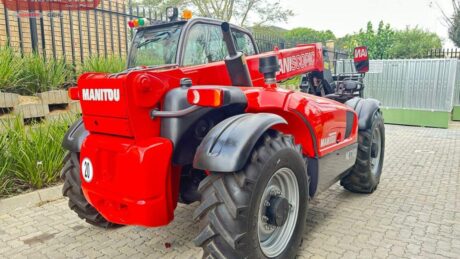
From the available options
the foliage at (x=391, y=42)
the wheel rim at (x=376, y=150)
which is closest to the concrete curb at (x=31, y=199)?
the wheel rim at (x=376, y=150)

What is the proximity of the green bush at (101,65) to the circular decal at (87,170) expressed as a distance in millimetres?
4170

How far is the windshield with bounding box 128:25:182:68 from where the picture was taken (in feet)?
11.5

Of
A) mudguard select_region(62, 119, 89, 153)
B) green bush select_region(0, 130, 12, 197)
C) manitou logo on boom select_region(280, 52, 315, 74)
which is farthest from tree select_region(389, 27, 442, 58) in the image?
mudguard select_region(62, 119, 89, 153)

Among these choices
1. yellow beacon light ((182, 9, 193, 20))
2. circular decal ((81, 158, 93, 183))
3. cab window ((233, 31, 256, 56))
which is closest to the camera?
circular decal ((81, 158, 93, 183))

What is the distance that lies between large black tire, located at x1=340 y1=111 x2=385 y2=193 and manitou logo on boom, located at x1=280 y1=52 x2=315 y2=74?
1.06 m

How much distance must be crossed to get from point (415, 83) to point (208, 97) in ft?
34.7

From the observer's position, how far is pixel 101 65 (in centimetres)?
658

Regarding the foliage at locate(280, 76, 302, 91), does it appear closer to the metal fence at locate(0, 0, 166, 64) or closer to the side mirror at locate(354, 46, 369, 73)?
the side mirror at locate(354, 46, 369, 73)

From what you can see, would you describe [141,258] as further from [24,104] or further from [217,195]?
[24,104]

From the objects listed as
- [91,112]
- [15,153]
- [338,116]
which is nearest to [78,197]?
[91,112]

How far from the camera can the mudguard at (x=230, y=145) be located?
2.28 meters

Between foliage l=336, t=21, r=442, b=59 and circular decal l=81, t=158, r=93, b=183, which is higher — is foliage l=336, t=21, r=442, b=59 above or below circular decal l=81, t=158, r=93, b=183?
above

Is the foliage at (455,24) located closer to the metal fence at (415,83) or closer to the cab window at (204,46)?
the metal fence at (415,83)

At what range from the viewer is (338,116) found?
3.75 metres
